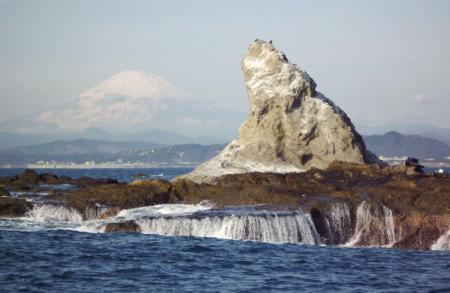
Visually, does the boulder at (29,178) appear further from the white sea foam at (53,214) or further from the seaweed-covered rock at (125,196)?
the white sea foam at (53,214)

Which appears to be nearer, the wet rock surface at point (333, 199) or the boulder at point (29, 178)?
the wet rock surface at point (333, 199)

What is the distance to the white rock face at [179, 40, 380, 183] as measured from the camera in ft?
189

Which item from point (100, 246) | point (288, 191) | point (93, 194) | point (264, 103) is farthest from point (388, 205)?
point (264, 103)

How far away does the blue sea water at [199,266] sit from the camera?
1056 inches

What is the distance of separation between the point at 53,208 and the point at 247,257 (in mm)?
15180

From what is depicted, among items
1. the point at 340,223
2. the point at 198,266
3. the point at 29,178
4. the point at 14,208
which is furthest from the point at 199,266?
the point at 29,178

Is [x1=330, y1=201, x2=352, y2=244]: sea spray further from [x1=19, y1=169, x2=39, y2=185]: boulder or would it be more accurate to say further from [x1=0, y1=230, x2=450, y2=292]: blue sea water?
[x1=19, y1=169, x2=39, y2=185]: boulder

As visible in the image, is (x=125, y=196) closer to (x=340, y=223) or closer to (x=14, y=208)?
(x=14, y=208)

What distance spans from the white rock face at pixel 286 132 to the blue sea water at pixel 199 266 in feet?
69.8

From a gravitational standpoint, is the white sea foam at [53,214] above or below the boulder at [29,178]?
below

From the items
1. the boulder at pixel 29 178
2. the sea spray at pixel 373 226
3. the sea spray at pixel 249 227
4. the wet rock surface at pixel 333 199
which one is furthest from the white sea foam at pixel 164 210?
the boulder at pixel 29 178

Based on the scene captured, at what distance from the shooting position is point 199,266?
30.4 meters

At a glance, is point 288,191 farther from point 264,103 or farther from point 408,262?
point 264,103

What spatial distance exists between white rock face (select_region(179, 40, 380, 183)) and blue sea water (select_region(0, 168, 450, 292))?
21273 millimetres
